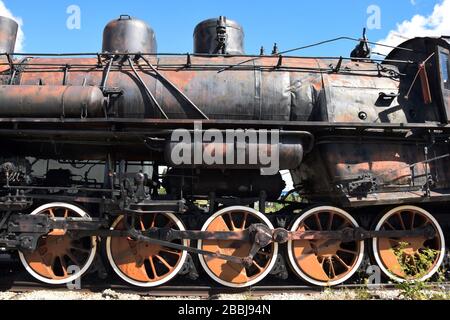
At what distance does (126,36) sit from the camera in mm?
6969

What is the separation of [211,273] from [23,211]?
9.70 feet

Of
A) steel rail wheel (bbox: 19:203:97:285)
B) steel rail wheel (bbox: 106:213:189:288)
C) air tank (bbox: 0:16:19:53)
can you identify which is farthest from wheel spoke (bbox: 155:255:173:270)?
air tank (bbox: 0:16:19:53)

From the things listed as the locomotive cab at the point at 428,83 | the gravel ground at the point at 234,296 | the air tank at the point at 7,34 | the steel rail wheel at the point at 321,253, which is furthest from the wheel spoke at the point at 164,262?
the air tank at the point at 7,34

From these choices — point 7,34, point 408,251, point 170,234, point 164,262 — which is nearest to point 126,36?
point 7,34

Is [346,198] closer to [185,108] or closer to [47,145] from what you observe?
[185,108]

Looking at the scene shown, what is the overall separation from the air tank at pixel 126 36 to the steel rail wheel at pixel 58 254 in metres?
2.92

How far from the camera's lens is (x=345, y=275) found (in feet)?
18.6

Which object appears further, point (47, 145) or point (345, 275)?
point (47, 145)

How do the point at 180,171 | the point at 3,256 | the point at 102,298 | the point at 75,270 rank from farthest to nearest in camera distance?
the point at 3,256, the point at 180,171, the point at 75,270, the point at 102,298

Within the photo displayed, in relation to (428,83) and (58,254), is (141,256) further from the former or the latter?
(428,83)

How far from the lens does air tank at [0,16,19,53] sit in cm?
691

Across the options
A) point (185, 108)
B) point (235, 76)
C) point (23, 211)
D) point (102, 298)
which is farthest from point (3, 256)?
point (235, 76)

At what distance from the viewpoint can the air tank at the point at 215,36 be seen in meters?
7.18

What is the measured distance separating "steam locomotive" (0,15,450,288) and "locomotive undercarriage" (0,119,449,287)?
0.02 metres
